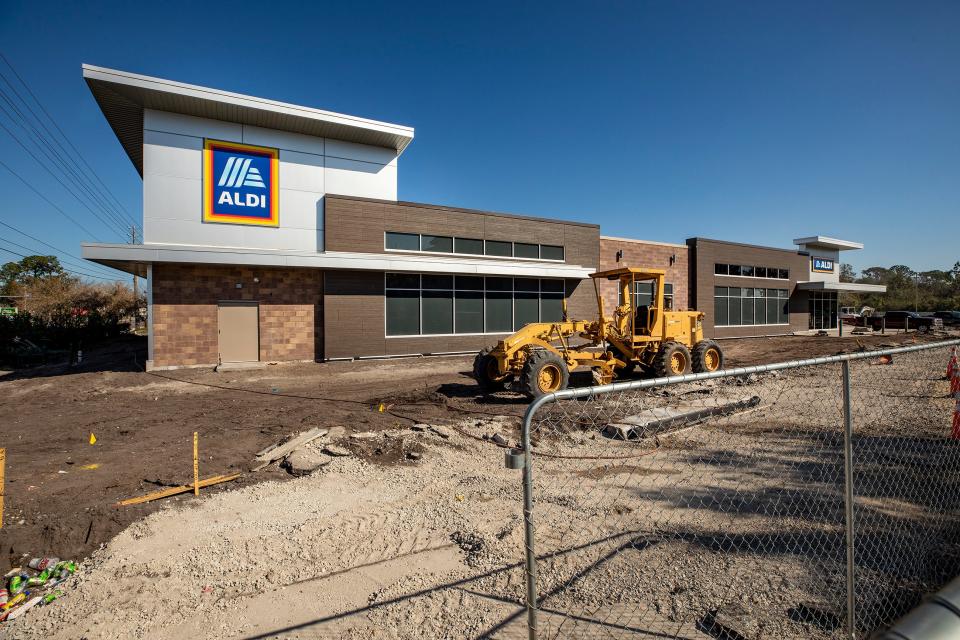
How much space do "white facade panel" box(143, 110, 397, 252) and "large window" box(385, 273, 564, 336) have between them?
383 cm

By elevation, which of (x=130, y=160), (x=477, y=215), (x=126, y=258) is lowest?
(x=126, y=258)

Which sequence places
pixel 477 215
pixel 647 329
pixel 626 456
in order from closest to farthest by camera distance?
pixel 626 456 < pixel 647 329 < pixel 477 215

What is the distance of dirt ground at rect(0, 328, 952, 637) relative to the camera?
11.3 ft

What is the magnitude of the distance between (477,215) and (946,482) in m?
17.3

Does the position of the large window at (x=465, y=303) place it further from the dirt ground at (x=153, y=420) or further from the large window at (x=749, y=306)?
the large window at (x=749, y=306)

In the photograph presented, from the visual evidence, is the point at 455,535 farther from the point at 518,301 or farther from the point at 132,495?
the point at 518,301

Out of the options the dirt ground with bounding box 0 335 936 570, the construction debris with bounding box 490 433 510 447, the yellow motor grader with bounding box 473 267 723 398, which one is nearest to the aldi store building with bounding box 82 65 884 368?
the dirt ground with bounding box 0 335 936 570

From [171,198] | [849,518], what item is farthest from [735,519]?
[171,198]

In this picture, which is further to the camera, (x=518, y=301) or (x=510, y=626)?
(x=518, y=301)

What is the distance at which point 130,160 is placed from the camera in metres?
21.0

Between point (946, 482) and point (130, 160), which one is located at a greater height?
point (130, 160)

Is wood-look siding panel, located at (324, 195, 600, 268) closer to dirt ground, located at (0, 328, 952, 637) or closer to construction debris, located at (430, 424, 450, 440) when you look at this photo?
dirt ground, located at (0, 328, 952, 637)

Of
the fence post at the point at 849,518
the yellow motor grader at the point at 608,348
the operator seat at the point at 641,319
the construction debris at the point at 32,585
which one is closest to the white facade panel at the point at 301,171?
the yellow motor grader at the point at 608,348

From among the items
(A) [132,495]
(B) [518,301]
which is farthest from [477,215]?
(A) [132,495]
